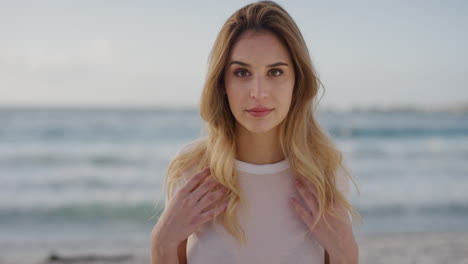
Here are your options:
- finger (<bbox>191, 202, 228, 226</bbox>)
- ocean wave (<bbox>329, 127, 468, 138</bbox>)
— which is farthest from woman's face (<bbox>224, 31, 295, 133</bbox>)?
ocean wave (<bbox>329, 127, 468, 138</bbox>)

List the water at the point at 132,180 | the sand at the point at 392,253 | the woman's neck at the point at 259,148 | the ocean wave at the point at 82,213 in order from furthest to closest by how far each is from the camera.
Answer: the ocean wave at the point at 82,213 → the water at the point at 132,180 → the sand at the point at 392,253 → the woman's neck at the point at 259,148

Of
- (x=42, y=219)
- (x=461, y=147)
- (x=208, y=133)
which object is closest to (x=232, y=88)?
(x=208, y=133)

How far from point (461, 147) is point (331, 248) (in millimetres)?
19407

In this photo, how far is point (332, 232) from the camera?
241 centimetres

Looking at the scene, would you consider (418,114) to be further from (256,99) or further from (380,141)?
(256,99)

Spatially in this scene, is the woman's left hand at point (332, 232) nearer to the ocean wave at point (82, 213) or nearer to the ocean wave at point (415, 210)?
the ocean wave at point (82, 213)

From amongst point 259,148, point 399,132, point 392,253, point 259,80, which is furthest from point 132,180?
point 399,132

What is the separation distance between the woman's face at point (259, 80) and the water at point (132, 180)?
15.7ft

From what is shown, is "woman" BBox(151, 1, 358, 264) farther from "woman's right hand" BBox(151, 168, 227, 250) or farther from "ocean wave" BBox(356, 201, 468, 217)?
"ocean wave" BBox(356, 201, 468, 217)

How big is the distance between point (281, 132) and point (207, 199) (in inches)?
22.9

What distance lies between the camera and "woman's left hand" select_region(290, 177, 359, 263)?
2.39 metres

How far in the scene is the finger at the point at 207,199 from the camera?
2414mm

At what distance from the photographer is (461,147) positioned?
19500 mm

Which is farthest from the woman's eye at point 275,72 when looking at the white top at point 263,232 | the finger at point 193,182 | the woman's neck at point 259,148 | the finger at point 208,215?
the finger at point 208,215
